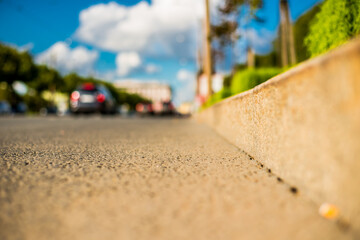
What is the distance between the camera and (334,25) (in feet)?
12.1

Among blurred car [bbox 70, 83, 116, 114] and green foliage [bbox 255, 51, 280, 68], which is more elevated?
green foliage [bbox 255, 51, 280, 68]

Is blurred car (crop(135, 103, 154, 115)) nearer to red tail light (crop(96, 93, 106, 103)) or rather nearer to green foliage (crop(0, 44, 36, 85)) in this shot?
red tail light (crop(96, 93, 106, 103))

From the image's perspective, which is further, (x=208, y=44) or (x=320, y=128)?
(x=208, y=44)

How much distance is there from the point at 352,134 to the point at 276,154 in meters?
1.17

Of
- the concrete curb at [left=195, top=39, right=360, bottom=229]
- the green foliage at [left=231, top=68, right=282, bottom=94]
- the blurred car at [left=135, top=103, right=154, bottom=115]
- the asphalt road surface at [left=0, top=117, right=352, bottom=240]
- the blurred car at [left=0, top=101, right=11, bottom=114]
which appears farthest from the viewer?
the blurred car at [left=0, top=101, right=11, bottom=114]

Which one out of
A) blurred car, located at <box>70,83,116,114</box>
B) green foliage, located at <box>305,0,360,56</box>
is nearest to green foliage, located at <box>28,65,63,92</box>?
blurred car, located at <box>70,83,116,114</box>

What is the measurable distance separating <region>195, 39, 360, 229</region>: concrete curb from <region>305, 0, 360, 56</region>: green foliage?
1.34 metres

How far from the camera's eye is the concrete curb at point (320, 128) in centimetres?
154

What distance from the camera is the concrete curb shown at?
1.54 metres

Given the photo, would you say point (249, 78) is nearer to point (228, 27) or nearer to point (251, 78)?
point (251, 78)

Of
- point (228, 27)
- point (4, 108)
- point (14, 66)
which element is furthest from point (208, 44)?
point (14, 66)

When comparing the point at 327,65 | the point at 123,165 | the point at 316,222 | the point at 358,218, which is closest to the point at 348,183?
the point at 358,218

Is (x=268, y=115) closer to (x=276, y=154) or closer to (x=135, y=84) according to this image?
(x=276, y=154)

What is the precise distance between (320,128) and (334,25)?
2341mm
